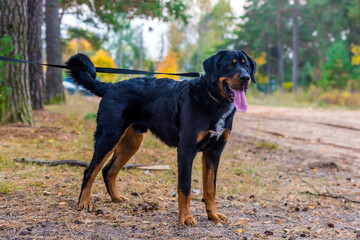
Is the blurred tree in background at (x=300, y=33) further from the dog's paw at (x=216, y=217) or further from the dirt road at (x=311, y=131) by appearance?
the dog's paw at (x=216, y=217)

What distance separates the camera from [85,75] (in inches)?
172

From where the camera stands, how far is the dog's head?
3.46m

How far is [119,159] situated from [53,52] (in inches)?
401

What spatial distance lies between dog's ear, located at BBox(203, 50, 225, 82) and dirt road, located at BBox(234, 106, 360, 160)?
5580 millimetres

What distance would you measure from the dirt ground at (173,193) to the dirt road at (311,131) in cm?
15

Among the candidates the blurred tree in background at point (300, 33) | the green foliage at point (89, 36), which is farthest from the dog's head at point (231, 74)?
the blurred tree in background at point (300, 33)

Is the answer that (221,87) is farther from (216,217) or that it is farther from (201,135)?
(216,217)

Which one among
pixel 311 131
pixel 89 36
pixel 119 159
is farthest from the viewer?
pixel 89 36

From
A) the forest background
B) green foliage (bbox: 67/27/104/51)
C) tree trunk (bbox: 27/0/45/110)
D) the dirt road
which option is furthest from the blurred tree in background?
tree trunk (bbox: 27/0/45/110)

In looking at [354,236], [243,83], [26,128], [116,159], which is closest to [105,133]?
[116,159]

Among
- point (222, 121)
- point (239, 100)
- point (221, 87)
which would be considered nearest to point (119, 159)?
point (222, 121)

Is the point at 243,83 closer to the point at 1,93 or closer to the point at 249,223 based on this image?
the point at 249,223

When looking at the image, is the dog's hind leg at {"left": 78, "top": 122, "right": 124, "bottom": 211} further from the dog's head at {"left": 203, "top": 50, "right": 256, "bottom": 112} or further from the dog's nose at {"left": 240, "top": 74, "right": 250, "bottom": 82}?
the dog's nose at {"left": 240, "top": 74, "right": 250, "bottom": 82}

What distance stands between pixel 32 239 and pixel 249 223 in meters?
2.13
